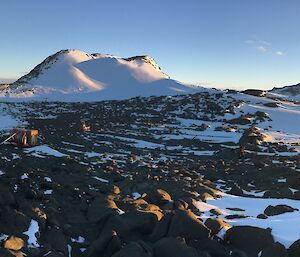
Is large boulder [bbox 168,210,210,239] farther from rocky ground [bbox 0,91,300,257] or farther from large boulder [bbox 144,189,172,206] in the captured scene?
large boulder [bbox 144,189,172,206]

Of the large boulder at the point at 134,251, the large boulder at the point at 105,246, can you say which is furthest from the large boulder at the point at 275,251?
the large boulder at the point at 105,246

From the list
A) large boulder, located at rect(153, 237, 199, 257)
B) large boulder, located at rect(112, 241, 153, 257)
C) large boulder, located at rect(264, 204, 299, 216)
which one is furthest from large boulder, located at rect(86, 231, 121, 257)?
large boulder, located at rect(264, 204, 299, 216)

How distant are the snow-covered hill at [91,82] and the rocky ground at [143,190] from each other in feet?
104

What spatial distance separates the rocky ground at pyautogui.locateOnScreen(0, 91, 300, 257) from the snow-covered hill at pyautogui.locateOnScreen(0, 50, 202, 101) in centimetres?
3180

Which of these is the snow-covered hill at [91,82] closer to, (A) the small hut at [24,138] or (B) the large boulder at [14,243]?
(A) the small hut at [24,138]

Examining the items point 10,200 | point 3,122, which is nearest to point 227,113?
point 3,122

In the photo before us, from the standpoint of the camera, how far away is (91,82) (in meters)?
84.1

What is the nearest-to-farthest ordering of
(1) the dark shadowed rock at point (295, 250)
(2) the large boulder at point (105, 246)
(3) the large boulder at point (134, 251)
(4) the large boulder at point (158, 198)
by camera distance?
(3) the large boulder at point (134, 251), (1) the dark shadowed rock at point (295, 250), (2) the large boulder at point (105, 246), (4) the large boulder at point (158, 198)

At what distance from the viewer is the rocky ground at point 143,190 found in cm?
1120

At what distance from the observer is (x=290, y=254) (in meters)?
10.7

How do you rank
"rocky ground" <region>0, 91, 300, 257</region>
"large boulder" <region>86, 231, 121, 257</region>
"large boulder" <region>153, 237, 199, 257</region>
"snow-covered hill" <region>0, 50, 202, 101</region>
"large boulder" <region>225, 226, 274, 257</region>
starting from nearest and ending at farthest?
"large boulder" <region>153, 237, 199, 257</region>, "large boulder" <region>86, 231, 121, 257</region>, "rocky ground" <region>0, 91, 300, 257</region>, "large boulder" <region>225, 226, 274, 257</region>, "snow-covered hill" <region>0, 50, 202, 101</region>

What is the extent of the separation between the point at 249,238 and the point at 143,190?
6.85m

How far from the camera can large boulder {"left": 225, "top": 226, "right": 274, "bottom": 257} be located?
11.3 metres

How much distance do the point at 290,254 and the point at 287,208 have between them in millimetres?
4154
